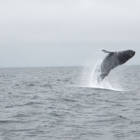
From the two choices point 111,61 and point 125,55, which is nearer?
point 125,55

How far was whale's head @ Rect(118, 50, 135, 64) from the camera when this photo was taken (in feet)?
66.0

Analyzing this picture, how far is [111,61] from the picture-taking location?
20906mm

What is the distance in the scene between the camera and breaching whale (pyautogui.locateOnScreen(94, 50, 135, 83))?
66.5ft

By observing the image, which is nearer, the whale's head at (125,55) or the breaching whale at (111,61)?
the whale's head at (125,55)

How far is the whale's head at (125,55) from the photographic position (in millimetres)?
20125

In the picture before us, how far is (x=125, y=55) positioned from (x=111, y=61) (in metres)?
1.03

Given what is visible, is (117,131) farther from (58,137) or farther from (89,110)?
(89,110)

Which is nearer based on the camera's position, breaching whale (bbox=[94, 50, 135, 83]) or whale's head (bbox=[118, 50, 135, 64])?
whale's head (bbox=[118, 50, 135, 64])

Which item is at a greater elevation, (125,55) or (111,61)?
(125,55)

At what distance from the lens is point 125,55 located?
66.6ft

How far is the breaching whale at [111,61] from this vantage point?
20.3 metres

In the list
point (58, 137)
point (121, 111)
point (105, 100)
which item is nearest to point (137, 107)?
point (121, 111)

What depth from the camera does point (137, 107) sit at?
16.9m

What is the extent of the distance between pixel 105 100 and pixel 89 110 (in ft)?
14.1
